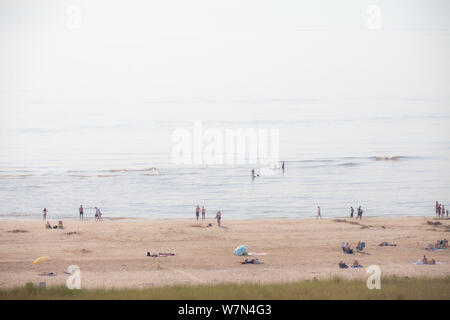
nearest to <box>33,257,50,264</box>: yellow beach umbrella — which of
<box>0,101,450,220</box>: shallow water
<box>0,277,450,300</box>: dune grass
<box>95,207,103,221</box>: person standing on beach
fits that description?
<box>0,277,450,300</box>: dune grass

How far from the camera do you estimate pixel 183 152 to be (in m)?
94.6

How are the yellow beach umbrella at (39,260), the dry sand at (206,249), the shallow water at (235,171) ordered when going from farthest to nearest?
the shallow water at (235,171), the yellow beach umbrella at (39,260), the dry sand at (206,249)

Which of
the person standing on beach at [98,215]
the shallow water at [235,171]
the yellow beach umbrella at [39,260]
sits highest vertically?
the shallow water at [235,171]

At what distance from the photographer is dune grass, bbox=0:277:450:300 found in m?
20.7

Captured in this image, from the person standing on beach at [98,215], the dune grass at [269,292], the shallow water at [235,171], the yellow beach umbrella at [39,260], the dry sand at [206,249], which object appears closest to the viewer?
the dune grass at [269,292]

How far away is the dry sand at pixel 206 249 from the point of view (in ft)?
88.8

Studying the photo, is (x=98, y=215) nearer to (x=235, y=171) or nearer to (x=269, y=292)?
(x=269, y=292)

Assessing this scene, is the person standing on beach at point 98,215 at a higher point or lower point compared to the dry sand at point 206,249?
higher

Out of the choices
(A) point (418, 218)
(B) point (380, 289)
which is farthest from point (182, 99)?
(B) point (380, 289)

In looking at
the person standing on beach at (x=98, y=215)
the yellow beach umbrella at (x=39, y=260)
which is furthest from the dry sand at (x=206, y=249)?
the person standing on beach at (x=98, y=215)

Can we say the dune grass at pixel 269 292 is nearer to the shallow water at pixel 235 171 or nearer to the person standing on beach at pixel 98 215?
the person standing on beach at pixel 98 215

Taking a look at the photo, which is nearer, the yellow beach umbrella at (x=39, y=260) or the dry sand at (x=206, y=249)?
the dry sand at (x=206, y=249)

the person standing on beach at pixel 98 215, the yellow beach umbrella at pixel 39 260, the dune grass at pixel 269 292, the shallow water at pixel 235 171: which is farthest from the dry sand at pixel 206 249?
the shallow water at pixel 235 171

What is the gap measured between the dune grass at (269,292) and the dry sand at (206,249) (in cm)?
266
